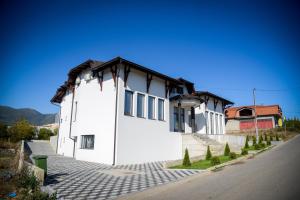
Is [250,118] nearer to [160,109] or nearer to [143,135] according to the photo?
[160,109]

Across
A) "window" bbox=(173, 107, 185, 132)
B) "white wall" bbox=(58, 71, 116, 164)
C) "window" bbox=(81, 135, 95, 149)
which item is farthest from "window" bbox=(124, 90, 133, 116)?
"window" bbox=(173, 107, 185, 132)

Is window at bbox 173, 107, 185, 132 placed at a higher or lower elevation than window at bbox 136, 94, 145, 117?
lower

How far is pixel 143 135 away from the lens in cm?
1781

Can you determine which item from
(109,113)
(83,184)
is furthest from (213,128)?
(83,184)

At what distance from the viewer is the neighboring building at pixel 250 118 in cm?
4594

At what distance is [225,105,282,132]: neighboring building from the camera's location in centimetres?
4594

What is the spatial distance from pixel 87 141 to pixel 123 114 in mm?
5204

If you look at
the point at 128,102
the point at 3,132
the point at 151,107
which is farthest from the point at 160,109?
the point at 3,132

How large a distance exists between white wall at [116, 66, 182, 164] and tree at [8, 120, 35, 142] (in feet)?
92.1

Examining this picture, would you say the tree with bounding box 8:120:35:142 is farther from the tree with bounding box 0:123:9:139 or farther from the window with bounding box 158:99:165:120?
the window with bounding box 158:99:165:120

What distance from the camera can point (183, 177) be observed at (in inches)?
401

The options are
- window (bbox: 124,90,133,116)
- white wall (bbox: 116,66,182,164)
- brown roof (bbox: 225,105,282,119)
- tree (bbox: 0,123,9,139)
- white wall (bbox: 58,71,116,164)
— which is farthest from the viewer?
brown roof (bbox: 225,105,282,119)

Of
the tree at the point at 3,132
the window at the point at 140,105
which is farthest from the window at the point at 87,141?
the tree at the point at 3,132

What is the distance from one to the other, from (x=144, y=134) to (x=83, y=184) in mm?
9181
